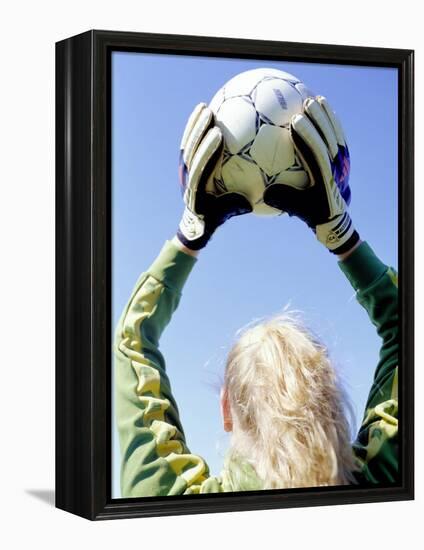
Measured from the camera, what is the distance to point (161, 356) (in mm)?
7965

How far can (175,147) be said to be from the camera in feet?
26.2

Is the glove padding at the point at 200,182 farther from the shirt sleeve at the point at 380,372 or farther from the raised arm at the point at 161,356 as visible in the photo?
the shirt sleeve at the point at 380,372

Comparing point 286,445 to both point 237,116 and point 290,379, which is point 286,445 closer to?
point 290,379

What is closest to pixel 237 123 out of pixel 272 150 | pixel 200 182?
pixel 272 150

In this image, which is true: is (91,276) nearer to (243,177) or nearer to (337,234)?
(243,177)

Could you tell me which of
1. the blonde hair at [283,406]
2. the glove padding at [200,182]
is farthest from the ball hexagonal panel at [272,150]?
the blonde hair at [283,406]

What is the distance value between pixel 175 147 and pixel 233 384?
120cm

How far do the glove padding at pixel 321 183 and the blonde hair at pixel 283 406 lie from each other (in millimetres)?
494

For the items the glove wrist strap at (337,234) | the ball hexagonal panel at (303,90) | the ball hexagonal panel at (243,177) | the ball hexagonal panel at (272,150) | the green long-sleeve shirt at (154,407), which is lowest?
the green long-sleeve shirt at (154,407)

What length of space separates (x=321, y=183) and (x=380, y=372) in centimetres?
104

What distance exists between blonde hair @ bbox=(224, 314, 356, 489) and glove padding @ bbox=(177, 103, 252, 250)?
0.56 m

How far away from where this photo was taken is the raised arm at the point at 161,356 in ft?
25.8

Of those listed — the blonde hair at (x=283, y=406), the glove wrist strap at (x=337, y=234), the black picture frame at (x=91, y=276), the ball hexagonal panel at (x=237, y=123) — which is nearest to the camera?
the black picture frame at (x=91, y=276)

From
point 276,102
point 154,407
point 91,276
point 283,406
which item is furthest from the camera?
point 283,406
